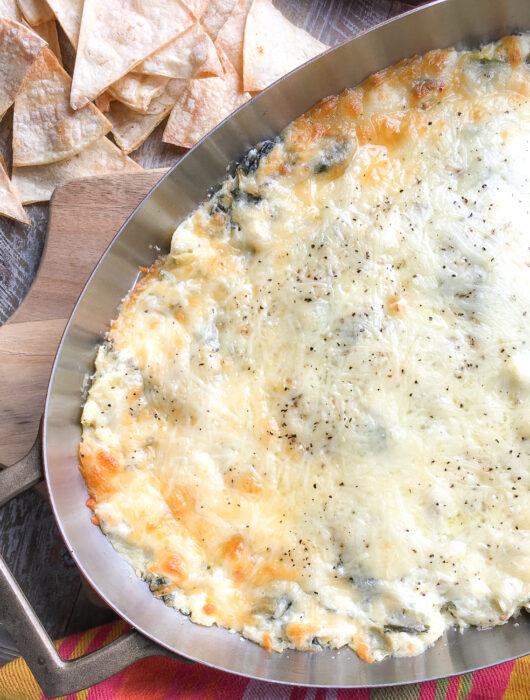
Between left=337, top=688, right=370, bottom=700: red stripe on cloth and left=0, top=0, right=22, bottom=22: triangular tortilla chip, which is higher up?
left=0, top=0, right=22, bottom=22: triangular tortilla chip

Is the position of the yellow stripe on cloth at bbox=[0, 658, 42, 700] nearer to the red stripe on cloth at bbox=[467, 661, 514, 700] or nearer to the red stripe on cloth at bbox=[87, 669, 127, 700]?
the red stripe on cloth at bbox=[87, 669, 127, 700]

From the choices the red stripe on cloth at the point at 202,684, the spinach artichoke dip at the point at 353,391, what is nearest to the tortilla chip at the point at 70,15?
the spinach artichoke dip at the point at 353,391

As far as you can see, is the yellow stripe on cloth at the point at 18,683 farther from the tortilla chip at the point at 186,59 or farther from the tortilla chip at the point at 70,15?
the tortilla chip at the point at 70,15

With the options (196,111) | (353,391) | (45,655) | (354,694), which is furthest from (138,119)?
(354,694)

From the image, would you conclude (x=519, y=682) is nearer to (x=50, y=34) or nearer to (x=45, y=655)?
(x=45, y=655)

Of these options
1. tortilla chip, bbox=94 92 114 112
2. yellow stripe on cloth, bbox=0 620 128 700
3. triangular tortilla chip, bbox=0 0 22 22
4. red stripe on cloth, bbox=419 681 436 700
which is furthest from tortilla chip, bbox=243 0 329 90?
red stripe on cloth, bbox=419 681 436 700

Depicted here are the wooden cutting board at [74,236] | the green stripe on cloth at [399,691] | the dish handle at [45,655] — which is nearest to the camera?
the dish handle at [45,655]
